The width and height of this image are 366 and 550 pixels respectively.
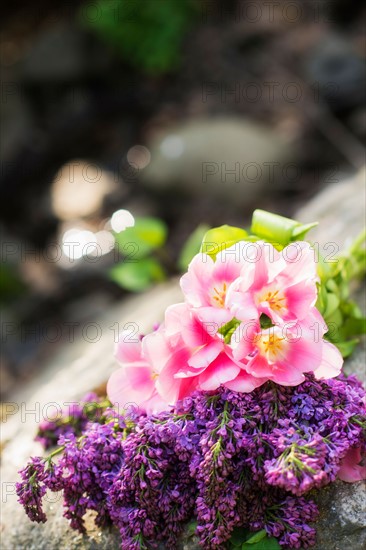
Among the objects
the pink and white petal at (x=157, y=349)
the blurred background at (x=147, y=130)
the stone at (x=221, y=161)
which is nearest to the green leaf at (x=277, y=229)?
the pink and white petal at (x=157, y=349)

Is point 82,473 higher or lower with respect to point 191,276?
lower

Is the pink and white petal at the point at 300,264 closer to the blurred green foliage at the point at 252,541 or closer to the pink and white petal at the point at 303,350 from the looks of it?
the pink and white petal at the point at 303,350

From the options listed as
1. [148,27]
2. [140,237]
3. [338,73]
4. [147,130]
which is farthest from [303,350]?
[148,27]

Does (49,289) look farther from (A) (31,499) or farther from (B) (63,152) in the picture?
(A) (31,499)

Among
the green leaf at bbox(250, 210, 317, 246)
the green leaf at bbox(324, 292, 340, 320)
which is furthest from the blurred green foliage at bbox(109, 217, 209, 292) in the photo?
the green leaf at bbox(324, 292, 340, 320)

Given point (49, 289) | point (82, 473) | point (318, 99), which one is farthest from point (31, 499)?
point (318, 99)

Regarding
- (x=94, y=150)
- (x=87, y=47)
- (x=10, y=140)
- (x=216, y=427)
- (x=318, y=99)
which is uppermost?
(x=87, y=47)

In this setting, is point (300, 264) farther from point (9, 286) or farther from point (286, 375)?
point (9, 286)
